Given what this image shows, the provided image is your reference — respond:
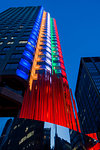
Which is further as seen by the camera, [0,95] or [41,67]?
[41,67]

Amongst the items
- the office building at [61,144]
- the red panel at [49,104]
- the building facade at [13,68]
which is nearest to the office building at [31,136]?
the office building at [61,144]

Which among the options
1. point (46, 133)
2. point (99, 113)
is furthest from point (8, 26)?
point (99, 113)

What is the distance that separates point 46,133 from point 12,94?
9895mm

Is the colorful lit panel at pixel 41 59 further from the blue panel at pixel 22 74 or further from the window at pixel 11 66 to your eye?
Result: the window at pixel 11 66

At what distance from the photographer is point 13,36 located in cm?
3262

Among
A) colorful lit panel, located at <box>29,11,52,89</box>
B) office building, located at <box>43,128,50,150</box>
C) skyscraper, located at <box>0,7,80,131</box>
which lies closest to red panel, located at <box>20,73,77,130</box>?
skyscraper, located at <box>0,7,80,131</box>

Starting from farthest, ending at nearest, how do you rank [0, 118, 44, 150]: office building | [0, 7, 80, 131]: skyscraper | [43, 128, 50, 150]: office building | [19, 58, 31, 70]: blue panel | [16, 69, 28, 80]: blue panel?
[19, 58, 31, 70]: blue panel
[16, 69, 28, 80]: blue panel
[0, 7, 80, 131]: skyscraper
[0, 118, 44, 150]: office building
[43, 128, 50, 150]: office building

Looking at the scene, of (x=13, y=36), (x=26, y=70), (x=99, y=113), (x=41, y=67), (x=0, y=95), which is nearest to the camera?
(x=0, y=95)

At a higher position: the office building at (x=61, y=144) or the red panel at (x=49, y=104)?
the red panel at (x=49, y=104)

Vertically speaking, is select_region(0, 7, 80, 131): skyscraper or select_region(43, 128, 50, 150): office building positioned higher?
select_region(0, 7, 80, 131): skyscraper

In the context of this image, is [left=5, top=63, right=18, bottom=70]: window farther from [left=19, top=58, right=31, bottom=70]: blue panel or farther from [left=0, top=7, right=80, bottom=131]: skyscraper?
[left=19, top=58, right=31, bottom=70]: blue panel

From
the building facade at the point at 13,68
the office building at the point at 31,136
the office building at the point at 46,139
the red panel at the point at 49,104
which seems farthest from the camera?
the building facade at the point at 13,68

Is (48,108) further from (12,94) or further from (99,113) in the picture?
(99,113)

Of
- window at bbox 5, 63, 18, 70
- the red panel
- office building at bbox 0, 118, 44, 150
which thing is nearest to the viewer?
office building at bbox 0, 118, 44, 150
